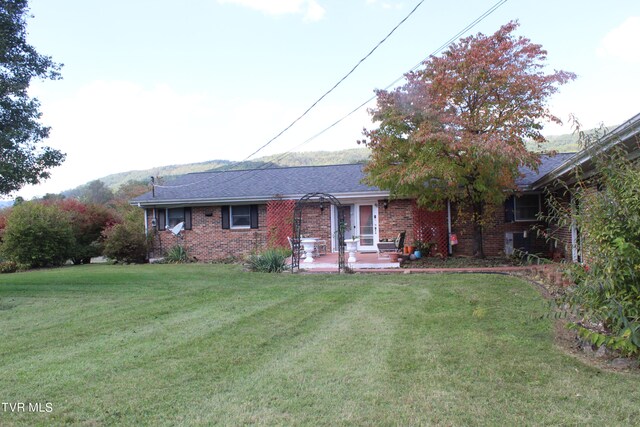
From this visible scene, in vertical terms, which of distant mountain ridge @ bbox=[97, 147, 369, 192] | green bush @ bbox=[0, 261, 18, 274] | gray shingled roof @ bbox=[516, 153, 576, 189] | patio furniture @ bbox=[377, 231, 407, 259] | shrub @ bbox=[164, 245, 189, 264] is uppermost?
distant mountain ridge @ bbox=[97, 147, 369, 192]

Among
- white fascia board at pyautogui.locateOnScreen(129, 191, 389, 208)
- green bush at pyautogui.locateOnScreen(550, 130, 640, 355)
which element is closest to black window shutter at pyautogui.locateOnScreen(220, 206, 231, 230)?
white fascia board at pyautogui.locateOnScreen(129, 191, 389, 208)

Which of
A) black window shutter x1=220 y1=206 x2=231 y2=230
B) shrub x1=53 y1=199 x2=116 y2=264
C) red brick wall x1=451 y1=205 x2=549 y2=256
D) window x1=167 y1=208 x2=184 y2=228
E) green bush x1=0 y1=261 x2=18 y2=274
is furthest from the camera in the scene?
shrub x1=53 y1=199 x2=116 y2=264

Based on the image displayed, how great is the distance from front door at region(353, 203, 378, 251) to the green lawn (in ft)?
26.2

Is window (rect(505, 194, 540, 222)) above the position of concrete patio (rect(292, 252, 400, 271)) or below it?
above

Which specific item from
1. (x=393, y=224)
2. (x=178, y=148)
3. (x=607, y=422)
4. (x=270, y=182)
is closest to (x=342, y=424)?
(x=607, y=422)

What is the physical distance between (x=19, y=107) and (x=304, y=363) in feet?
30.6

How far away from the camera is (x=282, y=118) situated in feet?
63.7

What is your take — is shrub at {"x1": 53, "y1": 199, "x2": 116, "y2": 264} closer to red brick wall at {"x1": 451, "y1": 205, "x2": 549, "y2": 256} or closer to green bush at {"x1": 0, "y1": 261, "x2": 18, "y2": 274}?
green bush at {"x1": 0, "y1": 261, "x2": 18, "y2": 274}

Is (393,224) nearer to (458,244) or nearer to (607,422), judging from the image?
(458,244)

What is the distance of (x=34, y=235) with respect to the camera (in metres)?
17.8

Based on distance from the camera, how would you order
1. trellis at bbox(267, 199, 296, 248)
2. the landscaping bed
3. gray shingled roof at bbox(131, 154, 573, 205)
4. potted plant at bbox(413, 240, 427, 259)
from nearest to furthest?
the landscaping bed
potted plant at bbox(413, 240, 427, 259)
gray shingled roof at bbox(131, 154, 573, 205)
trellis at bbox(267, 199, 296, 248)

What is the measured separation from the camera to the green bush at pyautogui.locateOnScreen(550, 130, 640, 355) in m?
→ 4.23

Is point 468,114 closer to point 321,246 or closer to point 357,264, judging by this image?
point 357,264

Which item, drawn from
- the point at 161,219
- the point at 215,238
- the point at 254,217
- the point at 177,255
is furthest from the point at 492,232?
the point at 161,219
